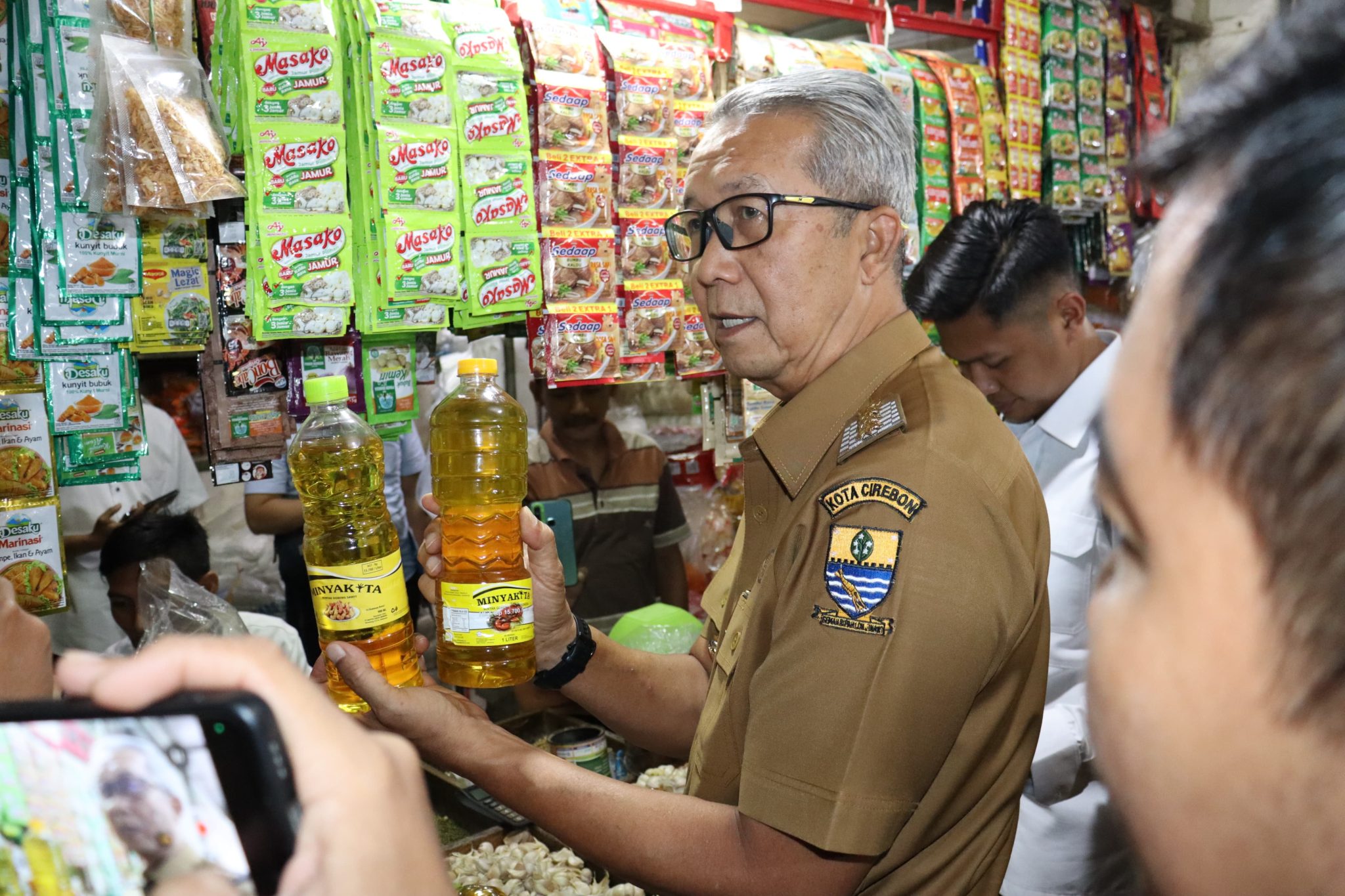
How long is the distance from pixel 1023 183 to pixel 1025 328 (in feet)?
4.68

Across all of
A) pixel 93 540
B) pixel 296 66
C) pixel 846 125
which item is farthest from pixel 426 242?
pixel 93 540

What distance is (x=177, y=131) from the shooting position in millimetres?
Result: 2016

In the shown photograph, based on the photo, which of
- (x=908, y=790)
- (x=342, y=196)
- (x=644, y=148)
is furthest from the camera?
(x=644, y=148)

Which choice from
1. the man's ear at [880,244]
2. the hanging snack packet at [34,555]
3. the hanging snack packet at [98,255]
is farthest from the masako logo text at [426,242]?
the man's ear at [880,244]

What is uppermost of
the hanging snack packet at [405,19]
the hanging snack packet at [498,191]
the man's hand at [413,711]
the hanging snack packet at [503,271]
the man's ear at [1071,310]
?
the hanging snack packet at [405,19]

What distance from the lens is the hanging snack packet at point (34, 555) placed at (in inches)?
83.8

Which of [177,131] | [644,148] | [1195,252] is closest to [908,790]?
[1195,252]

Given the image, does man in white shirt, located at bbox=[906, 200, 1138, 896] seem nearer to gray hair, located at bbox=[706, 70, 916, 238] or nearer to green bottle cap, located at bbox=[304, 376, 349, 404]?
gray hair, located at bbox=[706, 70, 916, 238]

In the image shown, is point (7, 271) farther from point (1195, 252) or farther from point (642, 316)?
point (1195, 252)

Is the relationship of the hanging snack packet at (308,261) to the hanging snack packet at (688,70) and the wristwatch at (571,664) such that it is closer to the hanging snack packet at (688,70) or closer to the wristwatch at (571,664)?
the wristwatch at (571,664)

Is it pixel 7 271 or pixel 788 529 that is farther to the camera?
pixel 7 271

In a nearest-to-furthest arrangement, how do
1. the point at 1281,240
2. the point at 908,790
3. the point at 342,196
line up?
the point at 1281,240 → the point at 908,790 → the point at 342,196

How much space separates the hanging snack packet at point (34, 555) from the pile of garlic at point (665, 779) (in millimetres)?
1565

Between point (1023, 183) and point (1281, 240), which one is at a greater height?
point (1023, 183)
